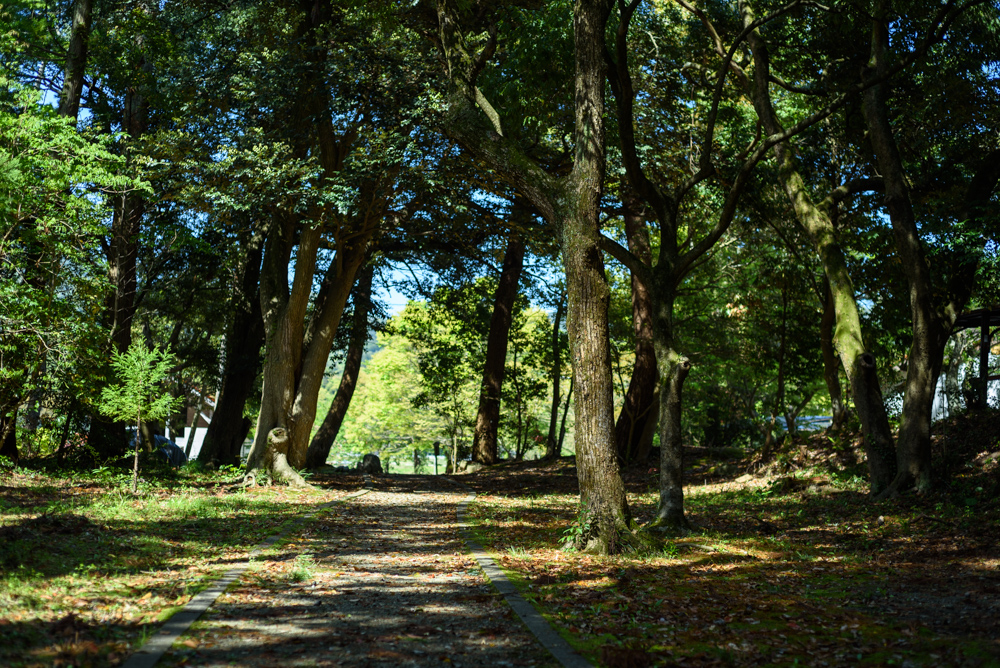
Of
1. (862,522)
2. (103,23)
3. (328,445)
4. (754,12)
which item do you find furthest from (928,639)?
(328,445)

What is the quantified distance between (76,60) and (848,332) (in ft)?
47.2

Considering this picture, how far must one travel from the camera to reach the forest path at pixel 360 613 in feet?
13.5

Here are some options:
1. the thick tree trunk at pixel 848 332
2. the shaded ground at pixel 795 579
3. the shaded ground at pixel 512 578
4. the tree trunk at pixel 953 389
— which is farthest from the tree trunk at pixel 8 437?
the tree trunk at pixel 953 389

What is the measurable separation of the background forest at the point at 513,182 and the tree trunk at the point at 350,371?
311mm

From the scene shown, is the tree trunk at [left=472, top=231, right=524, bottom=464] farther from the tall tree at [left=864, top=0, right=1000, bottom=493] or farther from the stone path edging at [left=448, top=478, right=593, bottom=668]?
the stone path edging at [left=448, top=478, right=593, bottom=668]

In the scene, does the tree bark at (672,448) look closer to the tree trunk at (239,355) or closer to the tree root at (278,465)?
the tree root at (278,465)

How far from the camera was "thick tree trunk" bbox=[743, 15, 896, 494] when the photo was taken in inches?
407

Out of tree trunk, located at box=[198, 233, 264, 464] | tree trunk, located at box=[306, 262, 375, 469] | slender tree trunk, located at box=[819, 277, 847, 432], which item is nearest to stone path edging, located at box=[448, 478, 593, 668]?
slender tree trunk, located at box=[819, 277, 847, 432]

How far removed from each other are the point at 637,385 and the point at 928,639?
13.2m

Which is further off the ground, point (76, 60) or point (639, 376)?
point (76, 60)

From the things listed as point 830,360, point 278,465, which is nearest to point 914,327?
point 830,360

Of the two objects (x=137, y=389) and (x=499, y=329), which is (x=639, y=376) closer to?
(x=499, y=329)

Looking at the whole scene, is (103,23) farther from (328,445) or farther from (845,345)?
(845,345)

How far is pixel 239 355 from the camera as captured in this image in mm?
18938
